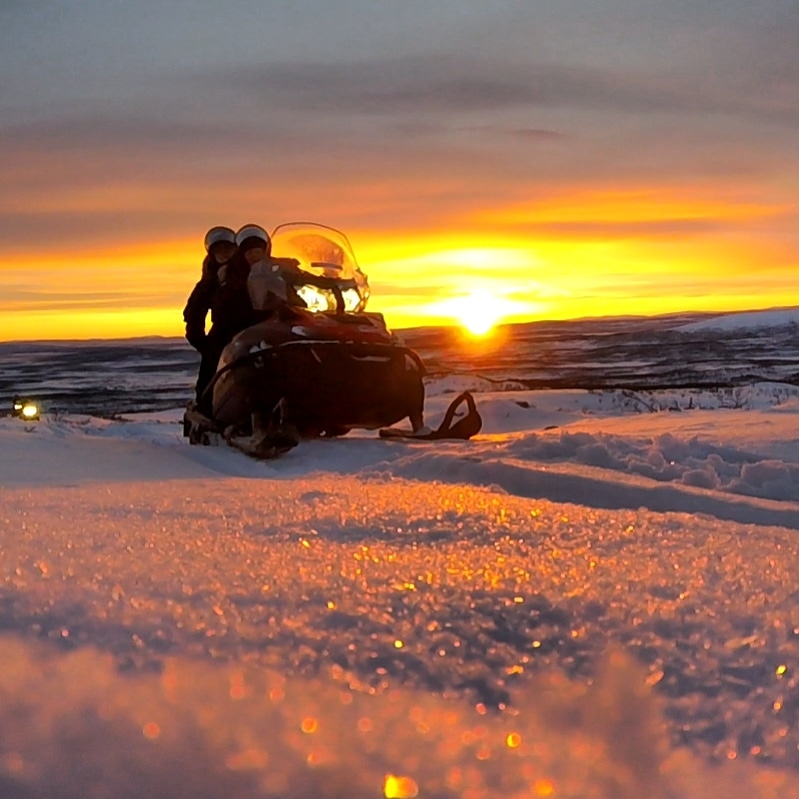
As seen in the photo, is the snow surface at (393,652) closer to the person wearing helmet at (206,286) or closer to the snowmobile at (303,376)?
the snowmobile at (303,376)

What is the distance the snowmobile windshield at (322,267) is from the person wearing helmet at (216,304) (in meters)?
0.36

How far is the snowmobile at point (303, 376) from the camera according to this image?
236 inches

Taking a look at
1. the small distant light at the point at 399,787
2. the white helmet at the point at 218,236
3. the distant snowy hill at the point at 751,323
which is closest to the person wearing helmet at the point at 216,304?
the white helmet at the point at 218,236

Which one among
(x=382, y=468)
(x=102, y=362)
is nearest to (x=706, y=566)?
(x=382, y=468)

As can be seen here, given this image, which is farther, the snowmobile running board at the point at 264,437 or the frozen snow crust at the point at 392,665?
the snowmobile running board at the point at 264,437

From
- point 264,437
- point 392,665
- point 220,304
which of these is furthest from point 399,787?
point 220,304

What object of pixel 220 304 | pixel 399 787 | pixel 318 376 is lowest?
pixel 399 787

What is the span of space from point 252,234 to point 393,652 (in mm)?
5817

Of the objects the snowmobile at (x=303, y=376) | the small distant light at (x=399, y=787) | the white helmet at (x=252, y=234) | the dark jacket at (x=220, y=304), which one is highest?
the white helmet at (x=252, y=234)

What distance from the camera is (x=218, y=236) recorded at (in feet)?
23.8

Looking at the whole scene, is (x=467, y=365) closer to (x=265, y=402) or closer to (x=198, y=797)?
(x=265, y=402)

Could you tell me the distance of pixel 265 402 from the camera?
6.02 m

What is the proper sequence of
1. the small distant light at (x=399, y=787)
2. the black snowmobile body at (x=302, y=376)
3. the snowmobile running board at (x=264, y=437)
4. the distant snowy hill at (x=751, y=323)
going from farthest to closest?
the distant snowy hill at (x=751, y=323)
the black snowmobile body at (x=302, y=376)
the snowmobile running board at (x=264, y=437)
the small distant light at (x=399, y=787)

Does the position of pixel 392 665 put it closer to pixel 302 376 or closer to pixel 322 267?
pixel 302 376
